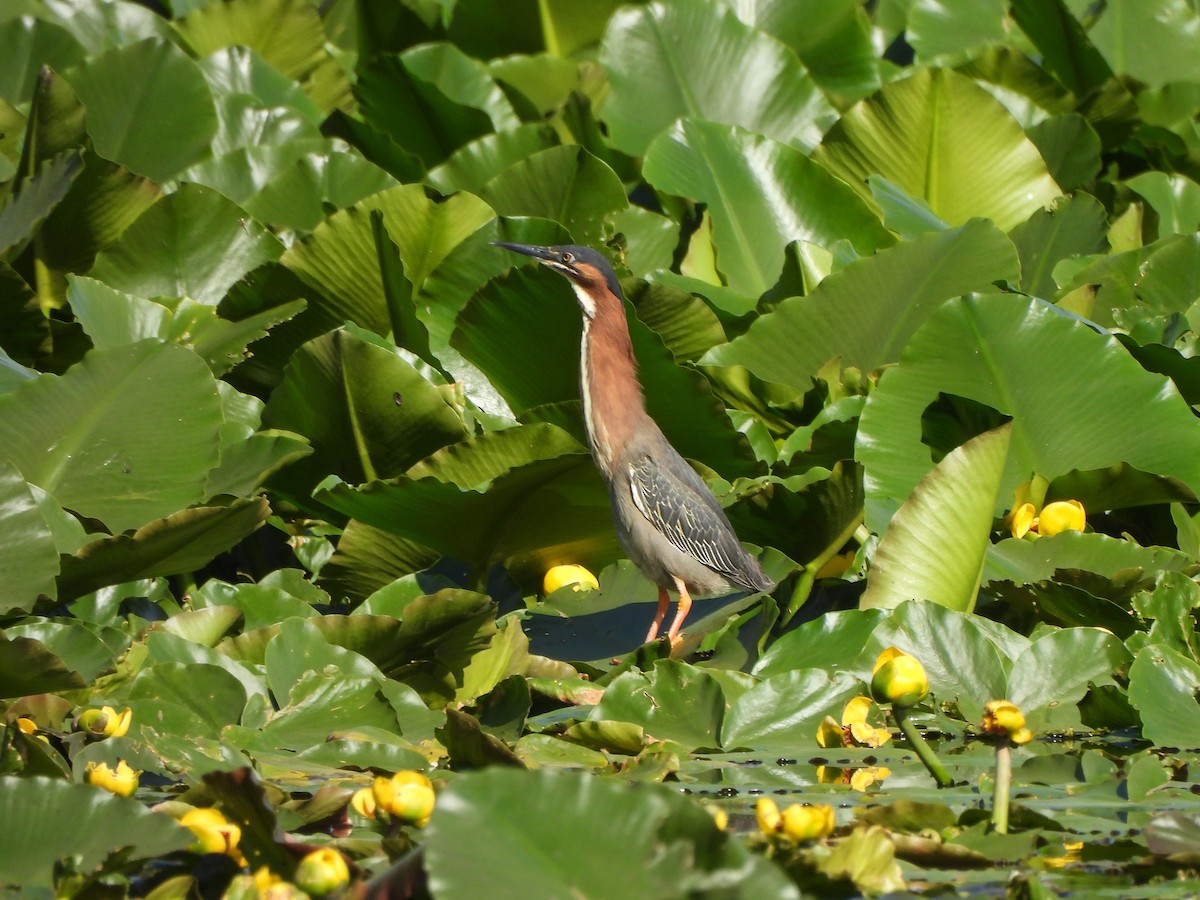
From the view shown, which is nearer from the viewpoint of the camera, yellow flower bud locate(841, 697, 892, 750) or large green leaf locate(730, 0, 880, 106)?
yellow flower bud locate(841, 697, 892, 750)

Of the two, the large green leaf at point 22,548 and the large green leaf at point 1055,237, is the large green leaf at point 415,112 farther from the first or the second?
the large green leaf at point 22,548

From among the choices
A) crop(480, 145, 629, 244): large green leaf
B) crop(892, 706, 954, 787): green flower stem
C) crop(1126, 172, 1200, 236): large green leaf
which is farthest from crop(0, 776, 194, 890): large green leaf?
crop(1126, 172, 1200, 236): large green leaf

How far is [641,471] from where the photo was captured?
5.21 meters

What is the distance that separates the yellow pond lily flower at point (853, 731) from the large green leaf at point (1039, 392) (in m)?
0.98

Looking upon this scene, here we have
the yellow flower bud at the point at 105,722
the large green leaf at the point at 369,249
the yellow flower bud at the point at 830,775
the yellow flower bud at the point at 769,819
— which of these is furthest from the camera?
the large green leaf at the point at 369,249

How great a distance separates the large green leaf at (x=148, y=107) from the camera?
515 centimetres

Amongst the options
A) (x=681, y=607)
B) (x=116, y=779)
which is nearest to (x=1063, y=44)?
(x=681, y=607)

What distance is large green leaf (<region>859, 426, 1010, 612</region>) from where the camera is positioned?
3748mm

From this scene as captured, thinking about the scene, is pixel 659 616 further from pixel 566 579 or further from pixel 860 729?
pixel 860 729

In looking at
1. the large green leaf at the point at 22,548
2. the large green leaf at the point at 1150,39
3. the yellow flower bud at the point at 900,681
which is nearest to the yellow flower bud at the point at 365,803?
the yellow flower bud at the point at 900,681

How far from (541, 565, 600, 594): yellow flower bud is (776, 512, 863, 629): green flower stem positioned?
530 millimetres

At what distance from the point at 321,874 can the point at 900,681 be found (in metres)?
0.99

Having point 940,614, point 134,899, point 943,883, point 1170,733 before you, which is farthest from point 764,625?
point 134,899

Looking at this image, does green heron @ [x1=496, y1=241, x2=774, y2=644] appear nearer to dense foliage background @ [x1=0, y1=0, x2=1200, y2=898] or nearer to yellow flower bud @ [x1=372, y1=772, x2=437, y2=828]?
dense foliage background @ [x1=0, y1=0, x2=1200, y2=898]
